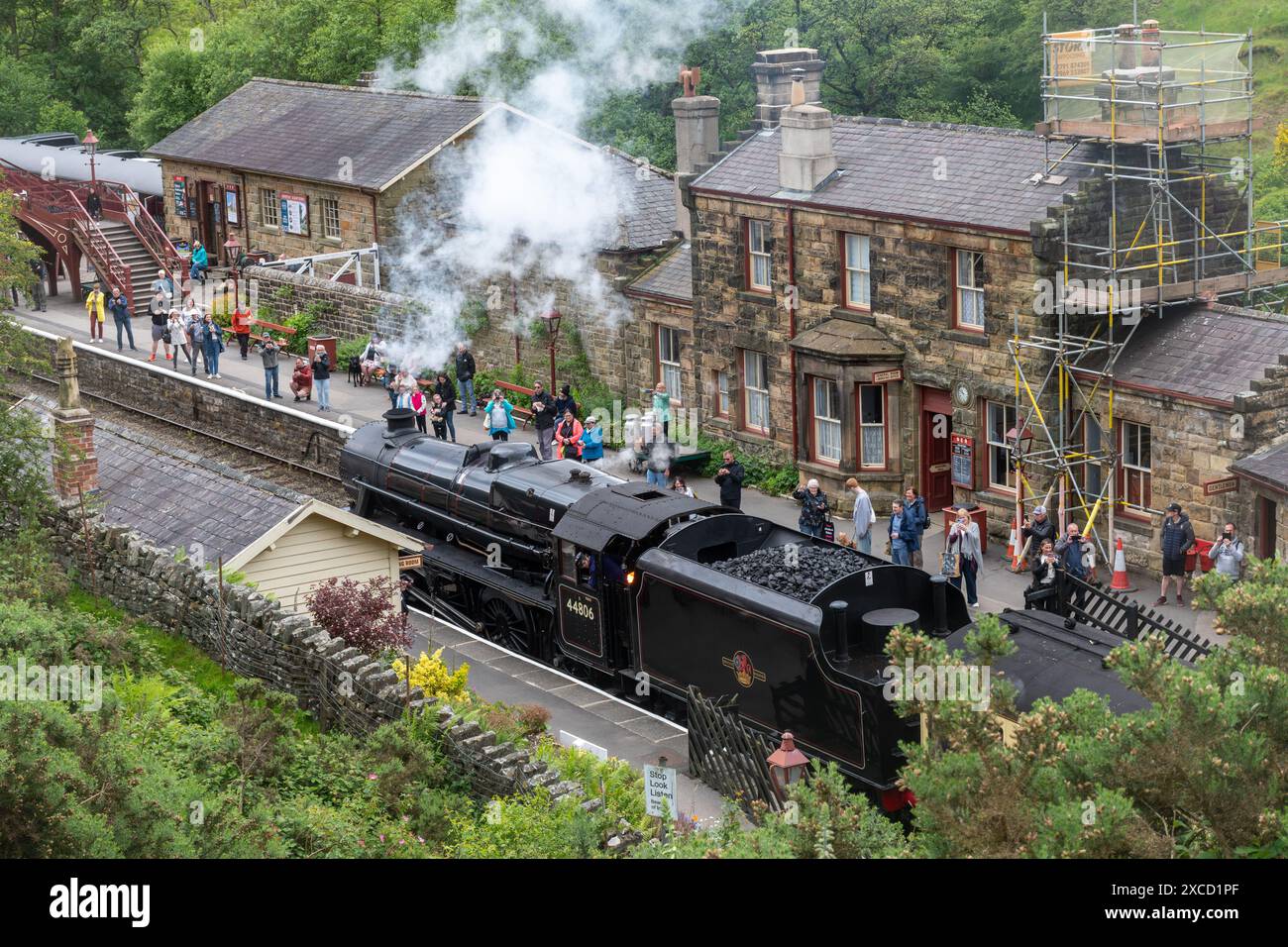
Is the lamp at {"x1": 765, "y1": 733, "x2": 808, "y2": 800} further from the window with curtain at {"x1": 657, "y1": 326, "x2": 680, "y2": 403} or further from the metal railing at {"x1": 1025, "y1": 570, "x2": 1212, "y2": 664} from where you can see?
the window with curtain at {"x1": 657, "y1": 326, "x2": 680, "y2": 403}

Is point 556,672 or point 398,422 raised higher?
point 398,422

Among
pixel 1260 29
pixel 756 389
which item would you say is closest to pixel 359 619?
pixel 756 389

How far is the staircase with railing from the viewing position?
149 ft

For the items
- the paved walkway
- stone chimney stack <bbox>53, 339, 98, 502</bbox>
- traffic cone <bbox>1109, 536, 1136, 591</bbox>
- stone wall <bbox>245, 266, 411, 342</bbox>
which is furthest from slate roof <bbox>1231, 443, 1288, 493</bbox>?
stone wall <bbox>245, 266, 411, 342</bbox>

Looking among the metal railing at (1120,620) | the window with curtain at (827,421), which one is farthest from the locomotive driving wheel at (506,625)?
the window with curtain at (827,421)

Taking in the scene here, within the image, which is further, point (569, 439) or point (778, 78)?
point (778, 78)

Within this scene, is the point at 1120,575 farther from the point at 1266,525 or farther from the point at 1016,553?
the point at 1266,525

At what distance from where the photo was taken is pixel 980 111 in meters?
49.2

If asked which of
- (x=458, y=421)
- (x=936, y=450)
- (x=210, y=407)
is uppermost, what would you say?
(x=936, y=450)

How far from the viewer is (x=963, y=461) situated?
28484 millimetres

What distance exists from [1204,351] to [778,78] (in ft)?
37.1

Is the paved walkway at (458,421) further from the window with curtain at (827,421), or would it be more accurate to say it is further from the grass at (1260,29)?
the grass at (1260,29)

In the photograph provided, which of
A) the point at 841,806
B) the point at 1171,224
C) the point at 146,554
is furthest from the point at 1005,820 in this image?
the point at 1171,224

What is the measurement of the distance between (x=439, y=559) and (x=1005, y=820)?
1638cm
